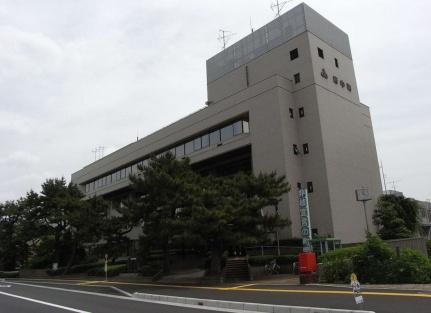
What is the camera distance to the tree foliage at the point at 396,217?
130 feet

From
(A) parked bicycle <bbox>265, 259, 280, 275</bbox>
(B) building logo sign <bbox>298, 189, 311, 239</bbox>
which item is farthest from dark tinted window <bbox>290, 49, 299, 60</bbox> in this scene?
(A) parked bicycle <bbox>265, 259, 280, 275</bbox>

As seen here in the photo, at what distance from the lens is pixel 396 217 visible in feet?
133

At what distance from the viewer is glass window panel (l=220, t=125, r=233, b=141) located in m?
44.2

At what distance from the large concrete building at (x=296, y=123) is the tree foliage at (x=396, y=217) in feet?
3.38

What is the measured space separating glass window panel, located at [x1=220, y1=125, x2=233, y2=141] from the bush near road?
2375 cm

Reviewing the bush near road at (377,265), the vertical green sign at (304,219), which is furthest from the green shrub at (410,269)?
the vertical green sign at (304,219)

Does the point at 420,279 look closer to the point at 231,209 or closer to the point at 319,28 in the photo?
the point at 231,209

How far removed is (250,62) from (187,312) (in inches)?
1426

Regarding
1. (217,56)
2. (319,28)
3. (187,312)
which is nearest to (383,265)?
(187,312)

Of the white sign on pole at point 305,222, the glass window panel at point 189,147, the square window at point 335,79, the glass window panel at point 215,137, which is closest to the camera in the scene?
the white sign on pole at point 305,222

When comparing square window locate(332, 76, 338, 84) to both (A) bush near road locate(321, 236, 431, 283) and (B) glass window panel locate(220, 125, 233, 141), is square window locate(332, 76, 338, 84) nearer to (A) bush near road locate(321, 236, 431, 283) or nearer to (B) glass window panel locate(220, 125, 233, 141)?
(B) glass window panel locate(220, 125, 233, 141)

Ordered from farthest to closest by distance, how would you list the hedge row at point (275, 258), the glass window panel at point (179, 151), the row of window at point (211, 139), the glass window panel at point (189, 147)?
the glass window panel at point (179, 151), the glass window panel at point (189, 147), the row of window at point (211, 139), the hedge row at point (275, 258)

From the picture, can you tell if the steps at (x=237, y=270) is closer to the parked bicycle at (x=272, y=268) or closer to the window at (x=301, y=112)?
the parked bicycle at (x=272, y=268)

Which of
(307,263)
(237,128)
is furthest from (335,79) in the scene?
(307,263)
